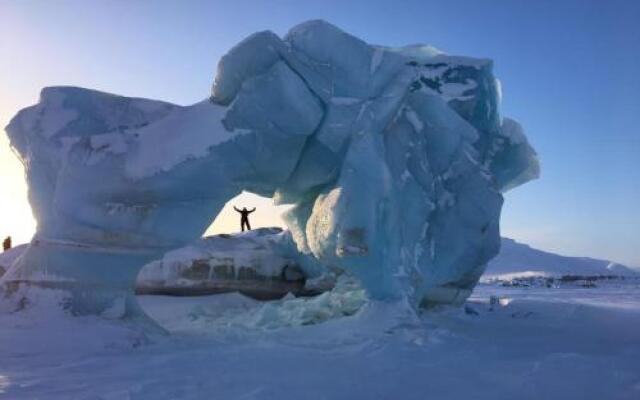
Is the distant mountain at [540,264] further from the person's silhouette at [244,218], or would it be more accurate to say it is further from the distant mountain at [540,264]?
the person's silhouette at [244,218]

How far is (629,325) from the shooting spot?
7648 millimetres

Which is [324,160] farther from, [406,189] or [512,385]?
[512,385]

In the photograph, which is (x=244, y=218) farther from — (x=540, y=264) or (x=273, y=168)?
(x=540, y=264)

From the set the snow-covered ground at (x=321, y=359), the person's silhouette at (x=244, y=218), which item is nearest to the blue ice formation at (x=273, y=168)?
the snow-covered ground at (x=321, y=359)

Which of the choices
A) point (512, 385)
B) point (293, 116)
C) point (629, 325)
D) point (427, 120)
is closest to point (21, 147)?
point (293, 116)

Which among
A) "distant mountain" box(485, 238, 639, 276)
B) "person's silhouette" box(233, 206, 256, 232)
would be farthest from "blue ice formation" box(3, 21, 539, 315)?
"distant mountain" box(485, 238, 639, 276)

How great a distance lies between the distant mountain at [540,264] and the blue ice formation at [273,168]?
33752mm

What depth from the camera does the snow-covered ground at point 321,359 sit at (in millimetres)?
3516

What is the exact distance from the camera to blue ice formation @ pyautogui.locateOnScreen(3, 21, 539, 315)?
242 inches

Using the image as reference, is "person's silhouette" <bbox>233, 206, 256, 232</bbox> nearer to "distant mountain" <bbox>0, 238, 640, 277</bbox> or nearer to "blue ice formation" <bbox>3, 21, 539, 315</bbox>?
"blue ice formation" <bbox>3, 21, 539, 315</bbox>

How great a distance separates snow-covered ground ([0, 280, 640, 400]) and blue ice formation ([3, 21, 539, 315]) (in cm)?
72

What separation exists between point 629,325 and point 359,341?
13.8 ft

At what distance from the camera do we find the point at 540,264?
1722 inches

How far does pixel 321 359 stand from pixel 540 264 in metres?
42.5
